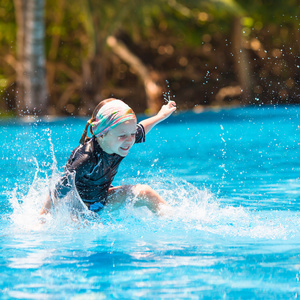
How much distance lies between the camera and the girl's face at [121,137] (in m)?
4.90

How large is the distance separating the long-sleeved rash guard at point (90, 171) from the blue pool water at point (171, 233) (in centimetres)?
18

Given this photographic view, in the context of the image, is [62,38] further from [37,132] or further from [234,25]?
[37,132]

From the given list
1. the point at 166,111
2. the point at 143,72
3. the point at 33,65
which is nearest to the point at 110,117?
the point at 166,111

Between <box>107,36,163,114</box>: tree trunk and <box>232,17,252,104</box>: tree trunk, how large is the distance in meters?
2.45

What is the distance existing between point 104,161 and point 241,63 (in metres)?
15.2

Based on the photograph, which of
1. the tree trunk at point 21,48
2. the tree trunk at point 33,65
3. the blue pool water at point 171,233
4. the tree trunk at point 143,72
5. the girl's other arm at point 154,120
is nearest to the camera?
the blue pool water at point 171,233

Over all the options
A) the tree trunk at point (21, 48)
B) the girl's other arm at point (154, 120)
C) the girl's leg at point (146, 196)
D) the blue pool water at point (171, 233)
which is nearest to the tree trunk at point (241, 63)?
the tree trunk at point (21, 48)

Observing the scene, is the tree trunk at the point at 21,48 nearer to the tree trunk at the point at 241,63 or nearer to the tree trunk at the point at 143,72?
the tree trunk at the point at 143,72

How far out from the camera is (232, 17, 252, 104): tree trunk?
19375 mm

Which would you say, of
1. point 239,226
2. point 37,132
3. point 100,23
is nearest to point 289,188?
point 239,226

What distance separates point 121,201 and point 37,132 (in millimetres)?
6272

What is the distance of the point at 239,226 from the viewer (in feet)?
16.7

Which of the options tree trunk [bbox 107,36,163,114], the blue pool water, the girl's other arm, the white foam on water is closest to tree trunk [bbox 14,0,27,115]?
tree trunk [bbox 107,36,163,114]

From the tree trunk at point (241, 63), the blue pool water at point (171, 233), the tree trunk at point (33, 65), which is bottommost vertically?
the blue pool water at point (171, 233)
